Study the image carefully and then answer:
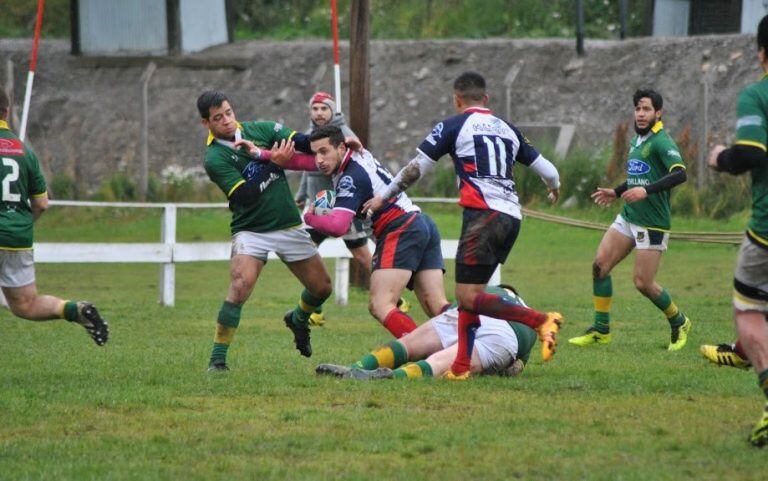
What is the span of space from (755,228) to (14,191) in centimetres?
510

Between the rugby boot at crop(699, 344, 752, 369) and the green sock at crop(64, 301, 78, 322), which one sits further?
the green sock at crop(64, 301, 78, 322)

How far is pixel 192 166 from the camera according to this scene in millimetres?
32656

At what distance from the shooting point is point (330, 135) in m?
9.80

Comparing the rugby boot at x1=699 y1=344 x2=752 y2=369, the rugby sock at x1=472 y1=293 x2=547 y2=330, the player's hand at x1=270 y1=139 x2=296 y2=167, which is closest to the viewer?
the rugby boot at x1=699 y1=344 x2=752 y2=369

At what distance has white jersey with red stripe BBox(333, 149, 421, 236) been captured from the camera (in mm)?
9680

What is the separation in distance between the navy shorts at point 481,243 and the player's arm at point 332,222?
2.93ft

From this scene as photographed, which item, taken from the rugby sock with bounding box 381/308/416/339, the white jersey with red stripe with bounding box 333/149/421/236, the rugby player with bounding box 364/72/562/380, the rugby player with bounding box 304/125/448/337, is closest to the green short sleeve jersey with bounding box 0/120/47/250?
the rugby player with bounding box 304/125/448/337

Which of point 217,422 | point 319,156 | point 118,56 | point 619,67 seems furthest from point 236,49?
point 217,422

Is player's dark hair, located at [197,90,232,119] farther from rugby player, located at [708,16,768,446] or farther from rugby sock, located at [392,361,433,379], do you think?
rugby player, located at [708,16,768,446]

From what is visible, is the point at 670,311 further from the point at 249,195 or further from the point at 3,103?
the point at 3,103

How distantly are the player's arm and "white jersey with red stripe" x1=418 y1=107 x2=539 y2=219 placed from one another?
0.80 meters

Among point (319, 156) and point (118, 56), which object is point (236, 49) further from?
point (319, 156)

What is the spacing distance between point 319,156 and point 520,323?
6.12ft

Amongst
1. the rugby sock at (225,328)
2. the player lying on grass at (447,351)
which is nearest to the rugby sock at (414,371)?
the player lying on grass at (447,351)
